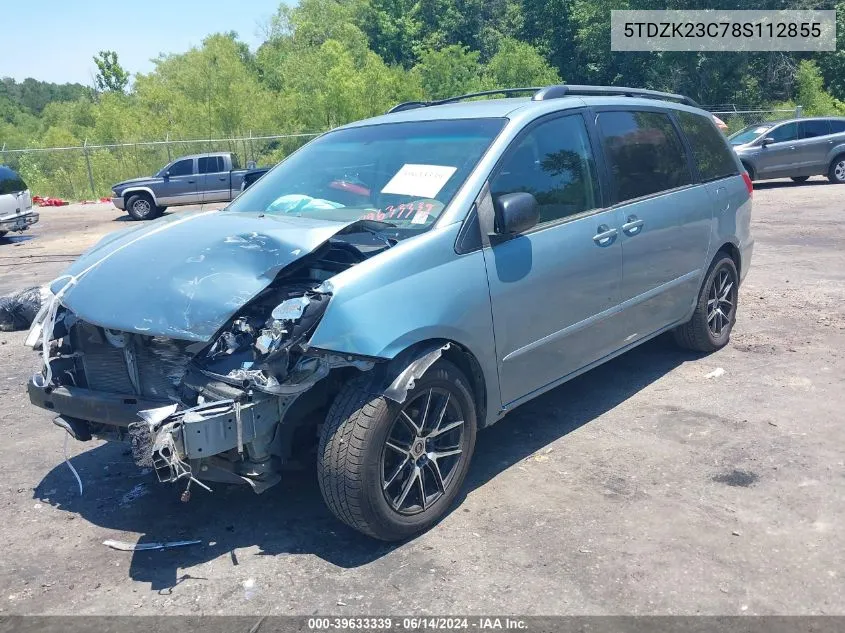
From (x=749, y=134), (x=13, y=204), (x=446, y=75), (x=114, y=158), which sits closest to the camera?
(x=13, y=204)

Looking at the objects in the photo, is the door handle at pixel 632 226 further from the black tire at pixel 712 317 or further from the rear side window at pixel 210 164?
the rear side window at pixel 210 164

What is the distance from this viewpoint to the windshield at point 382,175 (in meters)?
4.09

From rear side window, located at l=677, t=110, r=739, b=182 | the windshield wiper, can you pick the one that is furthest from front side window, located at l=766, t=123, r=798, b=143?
the windshield wiper

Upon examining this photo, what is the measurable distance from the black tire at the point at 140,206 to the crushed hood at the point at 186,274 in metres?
19.1

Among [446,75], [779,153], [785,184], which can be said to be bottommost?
[785,184]

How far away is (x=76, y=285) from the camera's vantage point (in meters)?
3.86

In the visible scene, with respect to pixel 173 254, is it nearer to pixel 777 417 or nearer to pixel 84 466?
pixel 84 466

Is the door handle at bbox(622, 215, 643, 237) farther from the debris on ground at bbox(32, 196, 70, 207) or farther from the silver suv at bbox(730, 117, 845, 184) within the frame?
the debris on ground at bbox(32, 196, 70, 207)

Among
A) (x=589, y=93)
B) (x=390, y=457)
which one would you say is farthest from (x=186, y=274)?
(x=589, y=93)

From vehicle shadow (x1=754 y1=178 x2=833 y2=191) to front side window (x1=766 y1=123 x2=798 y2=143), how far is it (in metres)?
1.19

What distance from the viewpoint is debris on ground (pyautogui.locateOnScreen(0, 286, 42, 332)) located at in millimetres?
7980

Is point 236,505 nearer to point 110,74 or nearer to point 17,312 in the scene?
point 17,312

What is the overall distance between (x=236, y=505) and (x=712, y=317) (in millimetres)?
3951

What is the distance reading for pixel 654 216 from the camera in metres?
5.12
